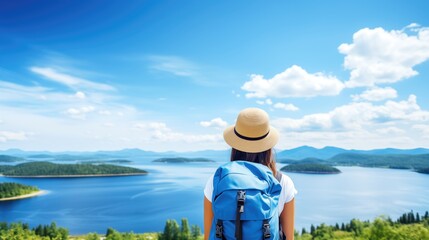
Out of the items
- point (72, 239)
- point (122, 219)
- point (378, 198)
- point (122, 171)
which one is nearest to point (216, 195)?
point (72, 239)

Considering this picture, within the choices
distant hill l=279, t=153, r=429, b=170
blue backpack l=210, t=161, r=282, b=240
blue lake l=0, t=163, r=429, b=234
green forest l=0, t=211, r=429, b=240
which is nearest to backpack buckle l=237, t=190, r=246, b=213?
blue backpack l=210, t=161, r=282, b=240

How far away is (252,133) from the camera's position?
4.72 ft

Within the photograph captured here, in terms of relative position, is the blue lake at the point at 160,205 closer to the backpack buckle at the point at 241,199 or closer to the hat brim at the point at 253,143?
the hat brim at the point at 253,143

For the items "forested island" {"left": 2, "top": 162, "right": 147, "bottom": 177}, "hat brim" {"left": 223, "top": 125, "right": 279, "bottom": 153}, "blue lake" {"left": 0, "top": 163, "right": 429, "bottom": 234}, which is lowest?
"blue lake" {"left": 0, "top": 163, "right": 429, "bottom": 234}

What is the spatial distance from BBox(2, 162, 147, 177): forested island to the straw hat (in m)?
92.6

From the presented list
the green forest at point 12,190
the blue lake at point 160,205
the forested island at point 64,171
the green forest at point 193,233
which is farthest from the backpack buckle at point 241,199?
the forested island at point 64,171

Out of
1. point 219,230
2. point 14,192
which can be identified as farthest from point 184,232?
point 14,192

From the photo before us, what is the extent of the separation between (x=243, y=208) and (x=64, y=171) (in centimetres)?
9552

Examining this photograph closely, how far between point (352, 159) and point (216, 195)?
162126 millimetres

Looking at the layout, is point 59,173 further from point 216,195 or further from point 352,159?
point 352,159

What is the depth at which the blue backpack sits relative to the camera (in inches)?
47.9

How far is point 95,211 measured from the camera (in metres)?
42.8

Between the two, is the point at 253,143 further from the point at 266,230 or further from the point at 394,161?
the point at 394,161

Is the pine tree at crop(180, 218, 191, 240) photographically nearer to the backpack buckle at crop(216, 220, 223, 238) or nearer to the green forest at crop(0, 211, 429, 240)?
the green forest at crop(0, 211, 429, 240)
